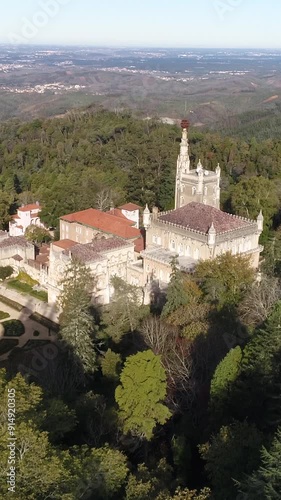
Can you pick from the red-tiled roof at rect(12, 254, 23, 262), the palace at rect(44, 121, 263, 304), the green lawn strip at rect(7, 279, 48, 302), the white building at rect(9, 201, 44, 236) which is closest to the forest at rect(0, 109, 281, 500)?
the palace at rect(44, 121, 263, 304)

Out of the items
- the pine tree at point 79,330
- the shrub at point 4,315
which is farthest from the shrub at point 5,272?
the pine tree at point 79,330

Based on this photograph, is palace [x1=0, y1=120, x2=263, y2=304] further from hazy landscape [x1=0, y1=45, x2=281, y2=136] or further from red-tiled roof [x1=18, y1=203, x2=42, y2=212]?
hazy landscape [x1=0, y1=45, x2=281, y2=136]

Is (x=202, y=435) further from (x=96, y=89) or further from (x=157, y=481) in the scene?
(x=96, y=89)

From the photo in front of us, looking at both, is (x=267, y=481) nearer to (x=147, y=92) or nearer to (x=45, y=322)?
(x=45, y=322)

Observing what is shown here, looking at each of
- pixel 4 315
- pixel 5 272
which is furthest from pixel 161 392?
pixel 5 272

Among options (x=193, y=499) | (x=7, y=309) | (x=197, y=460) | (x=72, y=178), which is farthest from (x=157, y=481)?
(x=72, y=178)

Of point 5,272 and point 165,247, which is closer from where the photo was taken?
point 165,247
